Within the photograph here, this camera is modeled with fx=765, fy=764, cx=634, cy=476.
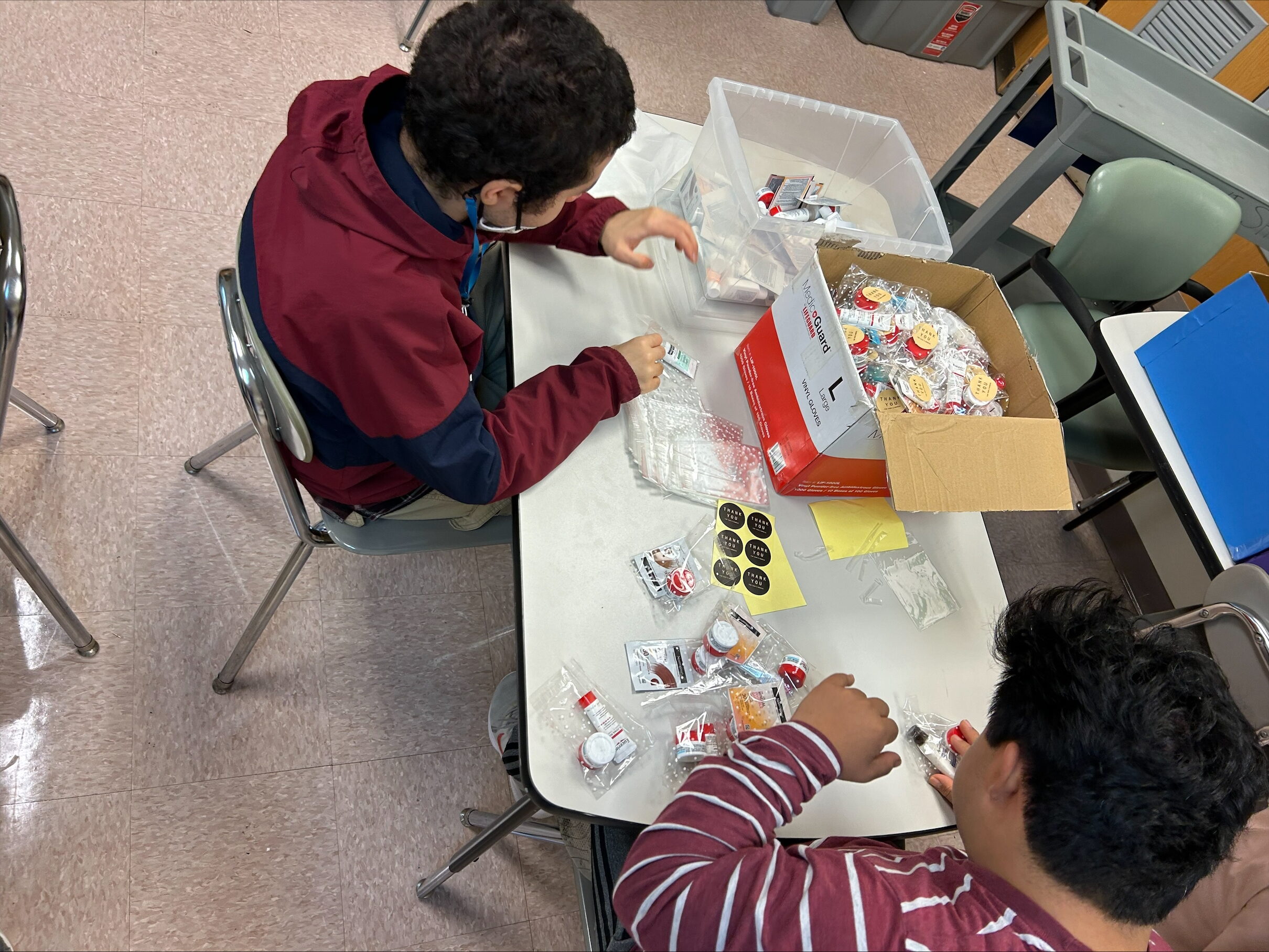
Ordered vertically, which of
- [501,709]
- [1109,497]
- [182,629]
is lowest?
[182,629]

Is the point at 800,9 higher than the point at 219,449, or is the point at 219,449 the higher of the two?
the point at 800,9

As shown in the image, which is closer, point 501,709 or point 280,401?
point 280,401

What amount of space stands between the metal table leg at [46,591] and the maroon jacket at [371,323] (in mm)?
613

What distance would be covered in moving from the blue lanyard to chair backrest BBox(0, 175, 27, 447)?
0.58 meters

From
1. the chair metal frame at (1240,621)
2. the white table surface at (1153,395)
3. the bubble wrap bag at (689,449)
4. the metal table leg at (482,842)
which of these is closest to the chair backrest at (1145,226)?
the white table surface at (1153,395)

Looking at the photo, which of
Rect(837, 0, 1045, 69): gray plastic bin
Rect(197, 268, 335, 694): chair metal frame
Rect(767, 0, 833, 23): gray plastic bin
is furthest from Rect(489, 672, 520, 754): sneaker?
Rect(837, 0, 1045, 69): gray plastic bin

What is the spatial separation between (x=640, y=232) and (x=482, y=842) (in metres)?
1.07

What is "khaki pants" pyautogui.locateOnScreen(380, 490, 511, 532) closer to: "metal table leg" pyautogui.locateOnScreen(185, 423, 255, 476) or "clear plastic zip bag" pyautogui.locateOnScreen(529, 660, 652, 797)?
"clear plastic zip bag" pyautogui.locateOnScreen(529, 660, 652, 797)

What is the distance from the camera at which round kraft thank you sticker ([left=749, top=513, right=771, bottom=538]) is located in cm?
118

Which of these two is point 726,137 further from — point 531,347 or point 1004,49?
point 1004,49

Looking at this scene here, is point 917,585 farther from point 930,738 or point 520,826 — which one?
point 520,826

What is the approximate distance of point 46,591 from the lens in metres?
1.38

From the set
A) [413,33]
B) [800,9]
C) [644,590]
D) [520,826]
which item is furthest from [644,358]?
[800,9]

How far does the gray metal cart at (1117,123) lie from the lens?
2027 mm
